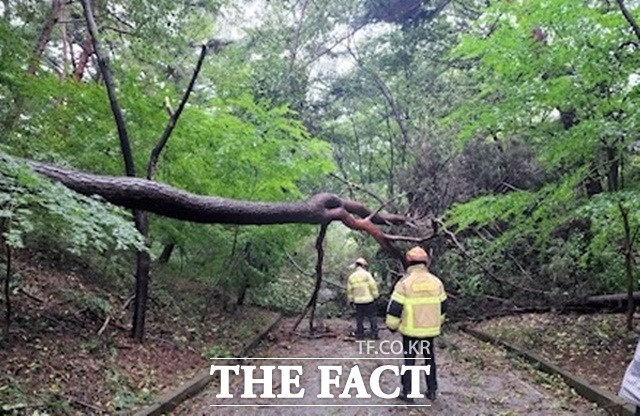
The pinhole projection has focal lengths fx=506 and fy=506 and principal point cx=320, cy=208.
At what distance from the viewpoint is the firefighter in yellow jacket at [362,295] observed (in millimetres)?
11281

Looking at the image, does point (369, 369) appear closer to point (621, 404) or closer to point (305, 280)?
point (621, 404)

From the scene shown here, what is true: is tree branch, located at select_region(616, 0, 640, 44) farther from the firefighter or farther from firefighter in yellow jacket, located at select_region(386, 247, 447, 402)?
the firefighter

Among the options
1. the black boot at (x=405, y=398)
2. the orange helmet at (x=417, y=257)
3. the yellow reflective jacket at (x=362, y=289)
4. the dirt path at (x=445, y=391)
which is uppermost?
the orange helmet at (x=417, y=257)

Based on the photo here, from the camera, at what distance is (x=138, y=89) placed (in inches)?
293

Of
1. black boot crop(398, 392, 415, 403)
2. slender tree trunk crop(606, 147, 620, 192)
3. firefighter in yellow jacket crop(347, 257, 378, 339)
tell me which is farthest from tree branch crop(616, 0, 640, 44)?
firefighter in yellow jacket crop(347, 257, 378, 339)

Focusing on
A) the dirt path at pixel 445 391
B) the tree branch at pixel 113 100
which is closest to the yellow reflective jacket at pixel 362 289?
the dirt path at pixel 445 391

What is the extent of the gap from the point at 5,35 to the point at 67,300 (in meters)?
3.67

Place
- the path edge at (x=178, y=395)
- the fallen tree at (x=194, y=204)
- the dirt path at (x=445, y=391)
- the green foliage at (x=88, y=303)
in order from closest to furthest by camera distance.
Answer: the path edge at (x=178, y=395), the fallen tree at (x=194, y=204), the dirt path at (x=445, y=391), the green foliage at (x=88, y=303)

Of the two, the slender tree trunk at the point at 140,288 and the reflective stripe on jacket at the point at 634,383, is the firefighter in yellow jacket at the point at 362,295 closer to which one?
the slender tree trunk at the point at 140,288

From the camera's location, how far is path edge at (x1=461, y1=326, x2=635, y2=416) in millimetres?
5430

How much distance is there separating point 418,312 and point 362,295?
5.34 m

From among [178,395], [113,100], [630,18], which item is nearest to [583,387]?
[630,18]

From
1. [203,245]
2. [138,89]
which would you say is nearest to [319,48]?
[203,245]

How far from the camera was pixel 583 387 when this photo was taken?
6.28 meters
